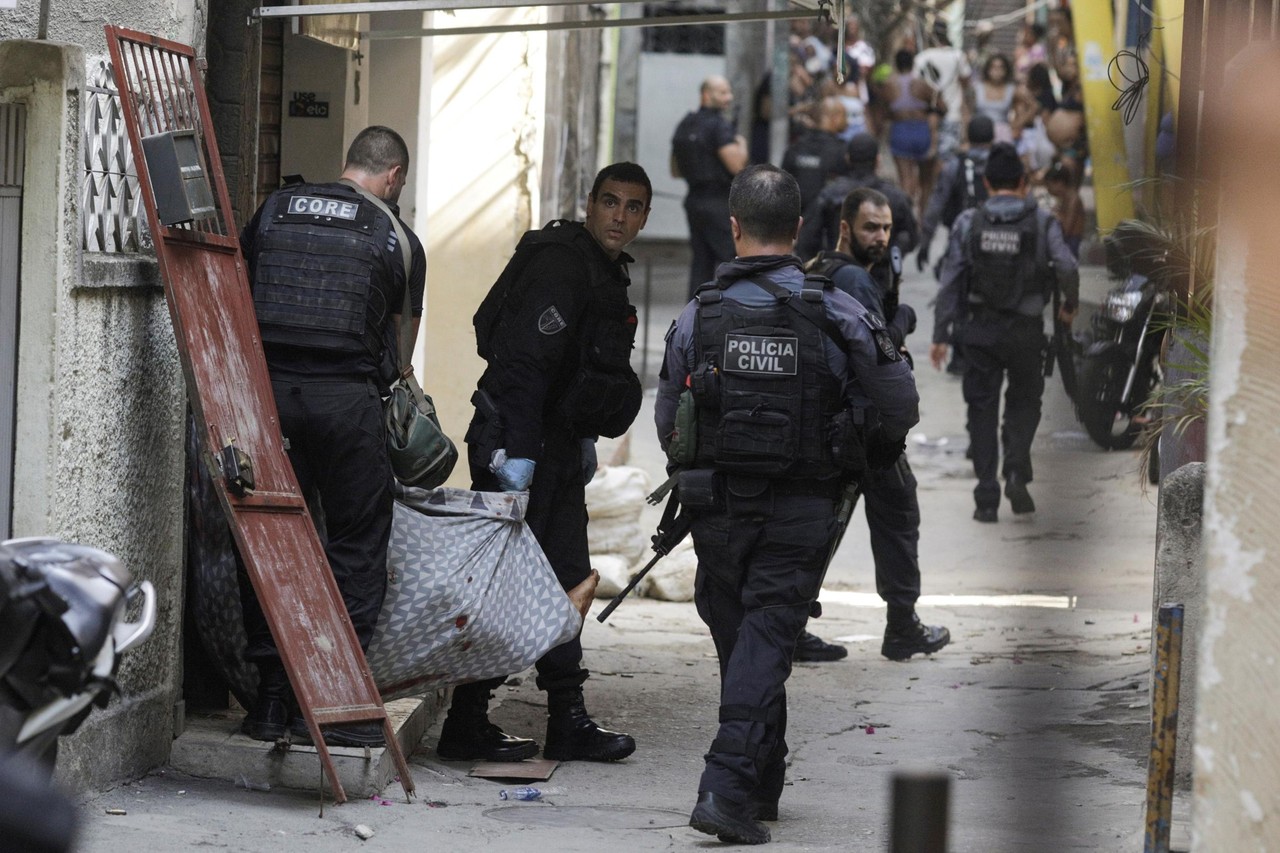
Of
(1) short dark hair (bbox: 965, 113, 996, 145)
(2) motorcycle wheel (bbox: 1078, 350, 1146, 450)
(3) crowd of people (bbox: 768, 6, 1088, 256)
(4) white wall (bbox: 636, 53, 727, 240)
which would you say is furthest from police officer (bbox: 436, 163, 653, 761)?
(4) white wall (bbox: 636, 53, 727, 240)

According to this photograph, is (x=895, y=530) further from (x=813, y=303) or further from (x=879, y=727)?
(x=813, y=303)

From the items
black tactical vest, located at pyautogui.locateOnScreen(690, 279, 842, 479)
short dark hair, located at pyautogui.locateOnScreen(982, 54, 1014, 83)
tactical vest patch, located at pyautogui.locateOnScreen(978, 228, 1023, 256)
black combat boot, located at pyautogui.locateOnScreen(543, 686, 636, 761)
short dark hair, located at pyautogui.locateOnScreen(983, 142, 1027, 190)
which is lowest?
black combat boot, located at pyautogui.locateOnScreen(543, 686, 636, 761)

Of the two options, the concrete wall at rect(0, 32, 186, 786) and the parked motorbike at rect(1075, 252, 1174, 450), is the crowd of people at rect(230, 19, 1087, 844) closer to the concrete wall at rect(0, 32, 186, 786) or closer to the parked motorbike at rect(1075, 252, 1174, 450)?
the concrete wall at rect(0, 32, 186, 786)

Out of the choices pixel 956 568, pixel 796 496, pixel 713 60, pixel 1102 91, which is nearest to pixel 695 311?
pixel 796 496

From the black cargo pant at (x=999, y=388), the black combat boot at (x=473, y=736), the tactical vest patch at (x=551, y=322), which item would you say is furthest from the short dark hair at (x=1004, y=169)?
the black combat boot at (x=473, y=736)

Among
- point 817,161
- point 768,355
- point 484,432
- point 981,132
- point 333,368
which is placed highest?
point 981,132

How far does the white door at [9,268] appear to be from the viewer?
4562 mm

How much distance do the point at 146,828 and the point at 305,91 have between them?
3.35 m

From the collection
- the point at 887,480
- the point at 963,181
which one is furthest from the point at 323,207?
the point at 963,181

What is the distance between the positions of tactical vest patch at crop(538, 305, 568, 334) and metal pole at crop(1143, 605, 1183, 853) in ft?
7.10

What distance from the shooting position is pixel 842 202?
30.6 ft

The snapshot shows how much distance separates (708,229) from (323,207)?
29.3 feet

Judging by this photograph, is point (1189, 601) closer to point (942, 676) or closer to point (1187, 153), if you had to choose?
point (1187, 153)

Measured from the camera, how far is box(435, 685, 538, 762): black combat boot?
18.6 feet
